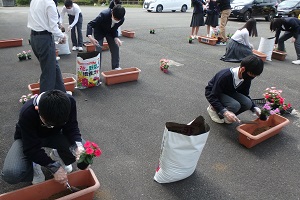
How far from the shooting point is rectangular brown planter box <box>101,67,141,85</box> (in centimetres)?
449

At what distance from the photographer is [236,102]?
321 cm

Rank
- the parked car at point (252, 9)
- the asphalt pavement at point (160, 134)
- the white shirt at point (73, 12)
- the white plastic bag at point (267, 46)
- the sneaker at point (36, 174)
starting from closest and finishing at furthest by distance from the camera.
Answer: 1. the sneaker at point (36, 174)
2. the asphalt pavement at point (160, 134)
3. the white shirt at point (73, 12)
4. the white plastic bag at point (267, 46)
5. the parked car at point (252, 9)

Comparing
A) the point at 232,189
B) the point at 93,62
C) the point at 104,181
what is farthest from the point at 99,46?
the point at 232,189

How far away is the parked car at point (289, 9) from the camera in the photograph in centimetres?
1369

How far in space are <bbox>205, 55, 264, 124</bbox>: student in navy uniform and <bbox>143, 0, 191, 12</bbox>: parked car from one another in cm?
1507

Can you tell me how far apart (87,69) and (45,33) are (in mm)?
974

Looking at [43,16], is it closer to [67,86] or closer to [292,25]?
[67,86]

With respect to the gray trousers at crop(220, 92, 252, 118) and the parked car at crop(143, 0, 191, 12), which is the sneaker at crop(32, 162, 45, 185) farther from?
the parked car at crop(143, 0, 191, 12)

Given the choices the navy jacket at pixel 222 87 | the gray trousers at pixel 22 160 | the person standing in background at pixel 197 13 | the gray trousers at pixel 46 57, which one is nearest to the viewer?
the gray trousers at pixel 22 160

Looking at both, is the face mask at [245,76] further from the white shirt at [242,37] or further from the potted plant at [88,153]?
the white shirt at [242,37]

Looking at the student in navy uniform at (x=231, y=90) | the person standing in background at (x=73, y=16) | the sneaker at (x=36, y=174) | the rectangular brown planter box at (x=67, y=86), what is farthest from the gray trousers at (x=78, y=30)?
the sneaker at (x=36, y=174)

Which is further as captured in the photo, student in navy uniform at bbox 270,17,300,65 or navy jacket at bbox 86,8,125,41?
student in navy uniform at bbox 270,17,300,65

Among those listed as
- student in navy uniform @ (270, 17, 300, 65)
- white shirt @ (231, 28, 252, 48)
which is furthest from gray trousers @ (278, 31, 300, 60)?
white shirt @ (231, 28, 252, 48)

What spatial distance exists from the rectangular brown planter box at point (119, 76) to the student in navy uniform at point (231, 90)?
1753 mm
